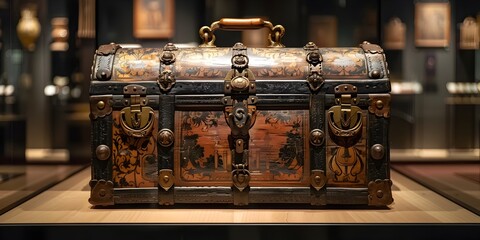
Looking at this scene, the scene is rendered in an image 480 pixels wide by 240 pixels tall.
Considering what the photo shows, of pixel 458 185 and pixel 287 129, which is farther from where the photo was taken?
pixel 458 185

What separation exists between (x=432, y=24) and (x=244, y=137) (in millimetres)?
909

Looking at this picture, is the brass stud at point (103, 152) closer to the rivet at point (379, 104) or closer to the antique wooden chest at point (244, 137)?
the antique wooden chest at point (244, 137)

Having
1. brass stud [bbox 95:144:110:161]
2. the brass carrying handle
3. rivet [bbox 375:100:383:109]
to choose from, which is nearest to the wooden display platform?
brass stud [bbox 95:144:110:161]

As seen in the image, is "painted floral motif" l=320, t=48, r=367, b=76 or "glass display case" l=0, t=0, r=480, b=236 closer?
"painted floral motif" l=320, t=48, r=367, b=76

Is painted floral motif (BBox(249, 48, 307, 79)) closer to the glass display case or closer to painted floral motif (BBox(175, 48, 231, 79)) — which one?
painted floral motif (BBox(175, 48, 231, 79))

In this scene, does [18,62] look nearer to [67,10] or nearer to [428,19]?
[67,10]

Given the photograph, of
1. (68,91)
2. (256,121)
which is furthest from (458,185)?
(68,91)

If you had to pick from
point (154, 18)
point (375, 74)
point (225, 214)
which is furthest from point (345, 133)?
point (154, 18)

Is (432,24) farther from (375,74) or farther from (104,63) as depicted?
(104,63)

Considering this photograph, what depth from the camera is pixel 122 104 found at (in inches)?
74.6

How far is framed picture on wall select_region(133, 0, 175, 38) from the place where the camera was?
242 centimetres

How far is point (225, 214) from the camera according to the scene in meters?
1.81

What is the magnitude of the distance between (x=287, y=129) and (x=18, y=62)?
1085 mm

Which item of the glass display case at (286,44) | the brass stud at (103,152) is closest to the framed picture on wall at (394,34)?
the glass display case at (286,44)
